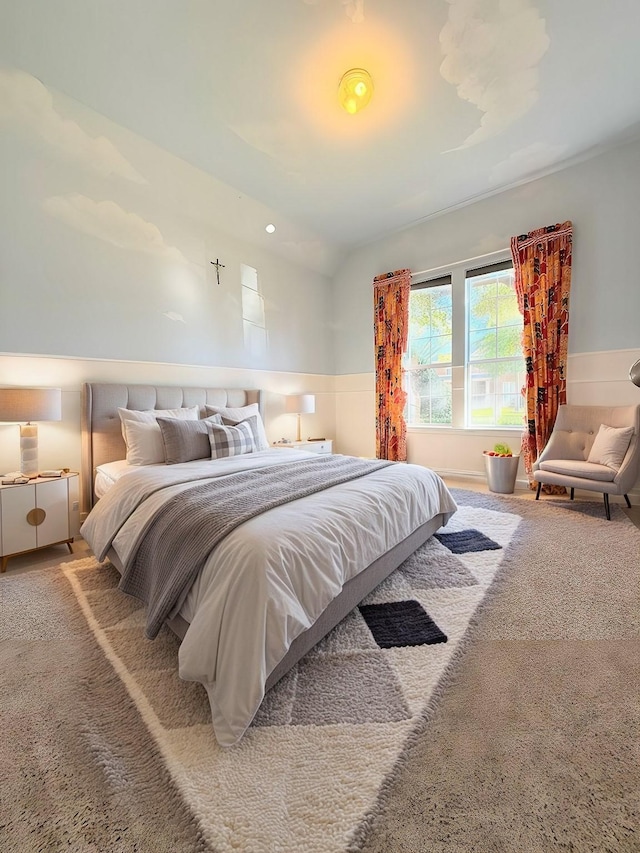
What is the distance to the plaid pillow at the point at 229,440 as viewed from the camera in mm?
3006

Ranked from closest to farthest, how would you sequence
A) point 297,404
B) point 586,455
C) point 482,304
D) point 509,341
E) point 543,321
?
1. point 586,455
2. point 543,321
3. point 509,341
4. point 482,304
5. point 297,404

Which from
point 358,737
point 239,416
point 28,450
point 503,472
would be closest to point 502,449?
point 503,472

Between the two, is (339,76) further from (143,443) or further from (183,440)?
(143,443)

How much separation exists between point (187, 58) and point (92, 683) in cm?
353

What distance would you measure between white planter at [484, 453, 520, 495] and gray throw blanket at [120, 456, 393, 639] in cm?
244

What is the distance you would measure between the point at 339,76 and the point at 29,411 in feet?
10.4

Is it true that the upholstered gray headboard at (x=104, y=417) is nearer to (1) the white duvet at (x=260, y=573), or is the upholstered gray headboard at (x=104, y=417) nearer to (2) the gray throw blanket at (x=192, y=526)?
(1) the white duvet at (x=260, y=573)

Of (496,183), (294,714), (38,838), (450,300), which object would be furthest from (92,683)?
(496,183)

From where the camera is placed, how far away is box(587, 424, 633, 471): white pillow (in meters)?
3.14

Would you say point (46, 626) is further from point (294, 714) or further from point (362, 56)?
point (362, 56)

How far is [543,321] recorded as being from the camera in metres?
3.87

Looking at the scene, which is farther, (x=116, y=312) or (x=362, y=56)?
(x=116, y=312)

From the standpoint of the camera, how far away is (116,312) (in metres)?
3.28

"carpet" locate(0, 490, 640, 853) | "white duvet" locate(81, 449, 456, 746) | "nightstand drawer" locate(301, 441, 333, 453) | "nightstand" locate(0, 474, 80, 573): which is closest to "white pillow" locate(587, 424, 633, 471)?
"carpet" locate(0, 490, 640, 853)
